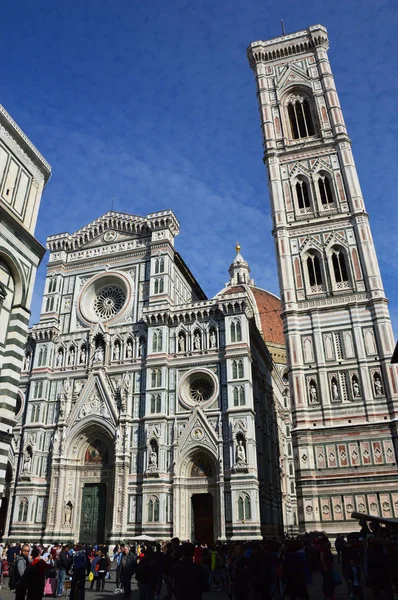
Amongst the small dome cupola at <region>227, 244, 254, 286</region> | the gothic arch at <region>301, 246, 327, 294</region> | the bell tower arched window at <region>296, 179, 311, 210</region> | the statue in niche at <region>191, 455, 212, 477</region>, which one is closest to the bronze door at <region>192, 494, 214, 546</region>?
the statue in niche at <region>191, 455, 212, 477</region>

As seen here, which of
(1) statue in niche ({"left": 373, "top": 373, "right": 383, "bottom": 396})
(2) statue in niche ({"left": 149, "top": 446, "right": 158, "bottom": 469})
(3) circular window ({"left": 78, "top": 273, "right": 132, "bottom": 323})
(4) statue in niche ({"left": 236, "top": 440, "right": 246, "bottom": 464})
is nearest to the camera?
Answer: (4) statue in niche ({"left": 236, "top": 440, "right": 246, "bottom": 464})

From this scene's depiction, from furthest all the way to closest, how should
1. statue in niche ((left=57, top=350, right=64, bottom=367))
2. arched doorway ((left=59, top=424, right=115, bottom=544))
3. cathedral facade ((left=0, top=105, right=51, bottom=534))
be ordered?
statue in niche ((left=57, top=350, right=64, bottom=367)) → arched doorway ((left=59, top=424, right=115, bottom=544)) → cathedral facade ((left=0, top=105, right=51, bottom=534))

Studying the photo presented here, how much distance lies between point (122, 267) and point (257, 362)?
12.0 meters

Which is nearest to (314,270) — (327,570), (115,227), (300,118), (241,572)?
(300,118)

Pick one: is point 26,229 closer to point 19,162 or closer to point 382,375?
point 19,162

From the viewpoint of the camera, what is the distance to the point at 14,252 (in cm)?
1388

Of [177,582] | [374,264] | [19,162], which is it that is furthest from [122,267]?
[177,582]

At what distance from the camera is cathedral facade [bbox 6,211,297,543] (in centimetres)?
2742

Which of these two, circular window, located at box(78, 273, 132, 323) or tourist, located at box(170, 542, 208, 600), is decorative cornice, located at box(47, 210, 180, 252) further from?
tourist, located at box(170, 542, 208, 600)

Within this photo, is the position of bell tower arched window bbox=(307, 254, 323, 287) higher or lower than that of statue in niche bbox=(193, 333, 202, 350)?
higher

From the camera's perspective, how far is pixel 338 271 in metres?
31.3

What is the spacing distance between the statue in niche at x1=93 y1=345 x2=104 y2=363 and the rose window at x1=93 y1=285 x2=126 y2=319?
2.71 metres

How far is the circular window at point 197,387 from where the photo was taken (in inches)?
1172

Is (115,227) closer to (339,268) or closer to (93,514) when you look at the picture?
(339,268)
